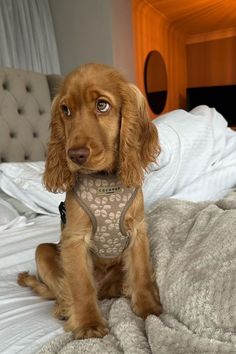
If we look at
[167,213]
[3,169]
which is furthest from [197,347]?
[3,169]

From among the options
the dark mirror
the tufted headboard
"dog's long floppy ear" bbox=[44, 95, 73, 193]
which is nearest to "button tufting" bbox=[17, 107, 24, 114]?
the tufted headboard

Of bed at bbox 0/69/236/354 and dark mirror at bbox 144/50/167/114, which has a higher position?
dark mirror at bbox 144/50/167/114

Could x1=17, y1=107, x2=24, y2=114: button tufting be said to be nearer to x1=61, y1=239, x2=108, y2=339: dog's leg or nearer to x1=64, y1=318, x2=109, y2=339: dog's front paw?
x1=61, y1=239, x2=108, y2=339: dog's leg

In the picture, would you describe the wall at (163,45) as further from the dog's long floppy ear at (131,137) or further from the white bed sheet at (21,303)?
the dog's long floppy ear at (131,137)

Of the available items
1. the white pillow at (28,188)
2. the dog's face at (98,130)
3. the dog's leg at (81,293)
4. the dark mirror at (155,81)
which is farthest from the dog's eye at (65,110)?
the dark mirror at (155,81)

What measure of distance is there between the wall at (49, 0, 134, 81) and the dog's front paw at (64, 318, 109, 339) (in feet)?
9.33

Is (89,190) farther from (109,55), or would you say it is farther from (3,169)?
(109,55)

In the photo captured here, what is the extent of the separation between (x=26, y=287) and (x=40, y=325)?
0.33 m

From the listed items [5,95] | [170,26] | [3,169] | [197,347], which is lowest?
[197,347]

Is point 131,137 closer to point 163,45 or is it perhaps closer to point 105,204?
point 105,204

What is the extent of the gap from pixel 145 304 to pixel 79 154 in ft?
1.55

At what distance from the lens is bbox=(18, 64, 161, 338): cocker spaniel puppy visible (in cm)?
101

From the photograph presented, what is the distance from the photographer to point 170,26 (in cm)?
598

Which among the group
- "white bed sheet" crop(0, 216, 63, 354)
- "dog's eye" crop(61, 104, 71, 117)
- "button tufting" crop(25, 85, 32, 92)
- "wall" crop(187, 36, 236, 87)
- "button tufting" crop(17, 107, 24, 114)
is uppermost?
"wall" crop(187, 36, 236, 87)
